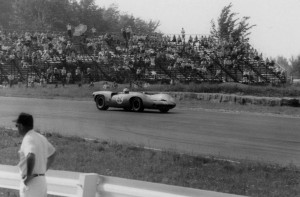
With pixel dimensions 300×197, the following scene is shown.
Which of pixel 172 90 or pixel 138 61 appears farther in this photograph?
pixel 138 61

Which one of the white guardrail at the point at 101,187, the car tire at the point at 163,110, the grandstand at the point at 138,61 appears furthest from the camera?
the grandstand at the point at 138,61

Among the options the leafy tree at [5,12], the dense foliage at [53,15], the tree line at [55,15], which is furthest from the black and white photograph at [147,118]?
the leafy tree at [5,12]

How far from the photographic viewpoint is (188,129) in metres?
15.6

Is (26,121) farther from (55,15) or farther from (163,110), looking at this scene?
(55,15)

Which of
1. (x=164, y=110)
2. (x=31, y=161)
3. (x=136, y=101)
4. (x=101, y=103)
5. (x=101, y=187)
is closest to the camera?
(x=31, y=161)

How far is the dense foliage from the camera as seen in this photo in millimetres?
67188

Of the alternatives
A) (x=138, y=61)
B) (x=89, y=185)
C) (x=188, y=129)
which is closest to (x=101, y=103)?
(x=188, y=129)

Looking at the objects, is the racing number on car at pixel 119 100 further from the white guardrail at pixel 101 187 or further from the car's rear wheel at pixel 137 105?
the white guardrail at pixel 101 187

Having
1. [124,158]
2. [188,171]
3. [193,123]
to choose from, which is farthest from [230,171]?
[193,123]

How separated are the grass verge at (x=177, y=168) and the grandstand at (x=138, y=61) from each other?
19.2 metres

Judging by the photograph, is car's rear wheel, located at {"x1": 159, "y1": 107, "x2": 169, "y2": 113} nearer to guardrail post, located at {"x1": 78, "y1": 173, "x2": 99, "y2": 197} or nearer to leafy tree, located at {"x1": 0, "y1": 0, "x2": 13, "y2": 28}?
guardrail post, located at {"x1": 78, "y1": 173, "x2": 99, "y2": 197}

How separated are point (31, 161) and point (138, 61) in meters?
26.2

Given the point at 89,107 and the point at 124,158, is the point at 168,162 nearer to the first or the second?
the point at 124,158

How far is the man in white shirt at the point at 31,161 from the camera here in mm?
5387
